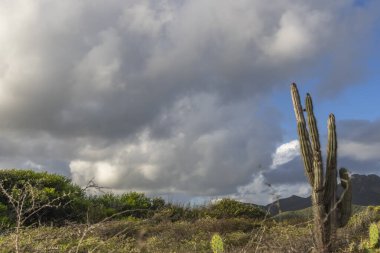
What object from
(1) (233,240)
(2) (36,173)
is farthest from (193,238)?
(2) (36,173)

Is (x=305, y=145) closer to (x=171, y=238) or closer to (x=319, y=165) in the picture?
(x=319, y=165)

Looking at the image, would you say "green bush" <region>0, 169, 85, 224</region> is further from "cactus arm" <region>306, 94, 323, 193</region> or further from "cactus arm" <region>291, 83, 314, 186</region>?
"cactus arm" <region>306, 94, 323, 193</region>

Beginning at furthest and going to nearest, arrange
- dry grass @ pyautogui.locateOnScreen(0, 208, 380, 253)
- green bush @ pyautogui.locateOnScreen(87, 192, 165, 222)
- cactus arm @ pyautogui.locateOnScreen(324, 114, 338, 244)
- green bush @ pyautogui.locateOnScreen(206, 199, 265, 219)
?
1. green bush @ pyautogui.locateOnScreen(206, 199, 265, 219)
2. green bush @ pyautogui.locateOnScreen(87, 192, 165, 222)
3. cactus arm @ pyautogui.locateOnScreen(324, 114, 338, 244)
4. dry grass @ pyautogui.locateOnScreen(0, 208, 380, 253)

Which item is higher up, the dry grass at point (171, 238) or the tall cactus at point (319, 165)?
the tall cactus at point (319, 165)

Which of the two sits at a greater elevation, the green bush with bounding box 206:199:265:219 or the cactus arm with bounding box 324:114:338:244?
the green bush with bounding box 206:199:265:219

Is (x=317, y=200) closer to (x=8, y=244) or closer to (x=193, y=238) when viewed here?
(x=193, y=238)

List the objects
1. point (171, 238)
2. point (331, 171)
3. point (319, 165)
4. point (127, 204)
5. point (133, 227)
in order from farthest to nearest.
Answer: point (127, 204), point (133, 227), point (171, 238), point (331, 171), point (319, 165)

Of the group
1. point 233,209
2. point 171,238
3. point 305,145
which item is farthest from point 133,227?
point 233,209

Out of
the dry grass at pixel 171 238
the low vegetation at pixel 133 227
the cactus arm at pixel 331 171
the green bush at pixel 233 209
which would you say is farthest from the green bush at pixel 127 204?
the cactus arm at pixel 331 171

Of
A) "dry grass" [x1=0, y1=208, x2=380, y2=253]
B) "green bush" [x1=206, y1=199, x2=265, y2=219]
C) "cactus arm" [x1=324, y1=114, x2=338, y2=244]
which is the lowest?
"dry grass" [x1=0, y1=208, x2=380, y2=253]

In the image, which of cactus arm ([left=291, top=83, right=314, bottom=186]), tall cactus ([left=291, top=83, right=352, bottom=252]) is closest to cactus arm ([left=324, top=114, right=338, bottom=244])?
tall cactus ([left=291, top=83, right=352, bottom=252])

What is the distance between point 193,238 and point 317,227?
14.6 feet

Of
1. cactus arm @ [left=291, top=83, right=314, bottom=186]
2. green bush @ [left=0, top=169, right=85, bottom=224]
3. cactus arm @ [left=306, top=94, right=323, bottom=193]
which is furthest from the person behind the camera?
green bush @ [left=0, top=169, right=85, bottom=224]

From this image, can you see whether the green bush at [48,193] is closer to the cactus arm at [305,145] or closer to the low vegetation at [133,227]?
the low vegetation at [133,227]
